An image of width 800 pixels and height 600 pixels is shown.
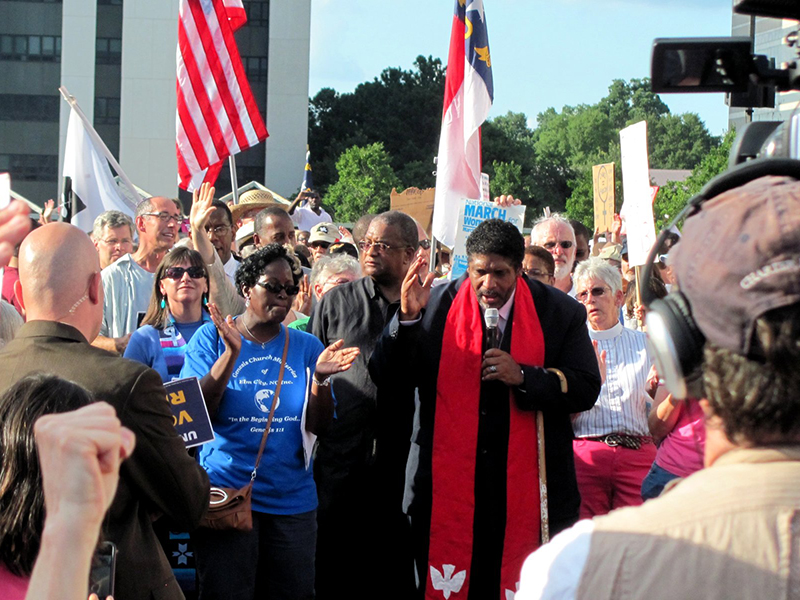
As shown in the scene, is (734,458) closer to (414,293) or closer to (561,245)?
(414,293)

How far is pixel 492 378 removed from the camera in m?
4.59

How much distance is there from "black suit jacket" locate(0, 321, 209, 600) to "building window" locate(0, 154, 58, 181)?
53928mm

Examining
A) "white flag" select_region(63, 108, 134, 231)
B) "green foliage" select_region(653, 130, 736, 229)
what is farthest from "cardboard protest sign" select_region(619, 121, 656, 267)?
"green foliage" select_region(653, 130, 736, 229)

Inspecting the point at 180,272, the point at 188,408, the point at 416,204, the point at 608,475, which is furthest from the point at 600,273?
the point at 416,204

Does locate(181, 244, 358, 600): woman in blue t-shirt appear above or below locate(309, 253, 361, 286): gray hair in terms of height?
below

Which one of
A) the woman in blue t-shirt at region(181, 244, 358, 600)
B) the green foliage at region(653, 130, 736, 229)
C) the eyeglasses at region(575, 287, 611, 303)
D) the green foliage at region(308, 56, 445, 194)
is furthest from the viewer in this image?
the green foliage at region(308, 56, 445, 194)

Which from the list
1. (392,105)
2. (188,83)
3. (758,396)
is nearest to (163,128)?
(392,105)

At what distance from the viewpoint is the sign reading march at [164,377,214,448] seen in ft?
14.0

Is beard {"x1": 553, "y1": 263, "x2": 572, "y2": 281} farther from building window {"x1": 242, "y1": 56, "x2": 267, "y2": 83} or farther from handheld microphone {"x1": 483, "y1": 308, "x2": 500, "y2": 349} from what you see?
building window {"x1": 242, "y1": 56, "x2": 267, "y2": 83}

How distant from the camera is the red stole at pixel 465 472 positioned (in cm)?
464

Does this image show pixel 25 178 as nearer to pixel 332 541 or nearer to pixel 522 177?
pixel 522 177

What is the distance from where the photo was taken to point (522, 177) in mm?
56094

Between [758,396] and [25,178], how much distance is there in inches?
2241

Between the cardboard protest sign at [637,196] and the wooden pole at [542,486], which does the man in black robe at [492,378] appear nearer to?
the wooden pole at [542,486]
